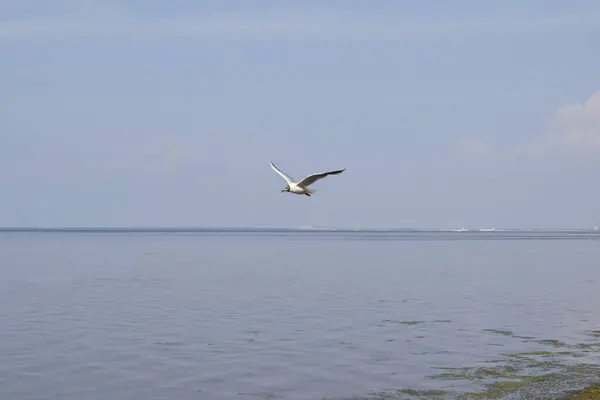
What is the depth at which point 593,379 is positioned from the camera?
23.4 m

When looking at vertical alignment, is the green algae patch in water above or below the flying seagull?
below

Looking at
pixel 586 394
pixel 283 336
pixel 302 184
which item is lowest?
pixel 283 336

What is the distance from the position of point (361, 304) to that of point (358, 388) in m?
21.5

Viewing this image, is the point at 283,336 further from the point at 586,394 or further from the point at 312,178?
the point at 586,394

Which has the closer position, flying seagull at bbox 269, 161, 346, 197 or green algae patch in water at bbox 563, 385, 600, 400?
green algae patch in water at bbox 563, 385, 600, 400

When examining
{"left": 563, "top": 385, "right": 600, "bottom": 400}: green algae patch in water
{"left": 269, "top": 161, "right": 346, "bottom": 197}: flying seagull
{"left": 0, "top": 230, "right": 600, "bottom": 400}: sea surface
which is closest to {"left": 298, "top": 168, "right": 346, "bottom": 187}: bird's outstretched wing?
{"left": 269, "top": 161, "right": 346, "bottom": 197}: flying seagull

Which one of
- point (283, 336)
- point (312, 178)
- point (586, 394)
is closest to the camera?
point (586, 394)

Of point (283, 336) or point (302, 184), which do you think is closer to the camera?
point (302, 184)

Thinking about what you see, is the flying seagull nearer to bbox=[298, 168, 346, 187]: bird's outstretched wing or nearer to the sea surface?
bbox=[298, 168, 346, 187]: bird's outstretched wing

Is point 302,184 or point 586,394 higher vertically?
point 302,184

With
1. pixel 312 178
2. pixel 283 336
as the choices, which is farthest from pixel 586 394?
pixel 283 336

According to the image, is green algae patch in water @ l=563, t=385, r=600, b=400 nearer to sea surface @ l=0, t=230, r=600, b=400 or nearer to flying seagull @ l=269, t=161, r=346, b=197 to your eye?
sea surface @ l=0, t=230, r=600, b=400

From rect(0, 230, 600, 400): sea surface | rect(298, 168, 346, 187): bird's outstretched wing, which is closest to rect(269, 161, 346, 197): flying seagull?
rect(298, 168, 346, 187): bird's outstretched wing

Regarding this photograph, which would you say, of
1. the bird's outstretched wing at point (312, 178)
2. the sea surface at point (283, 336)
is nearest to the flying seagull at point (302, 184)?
the bird's outstretched wing at point (312, 178)
